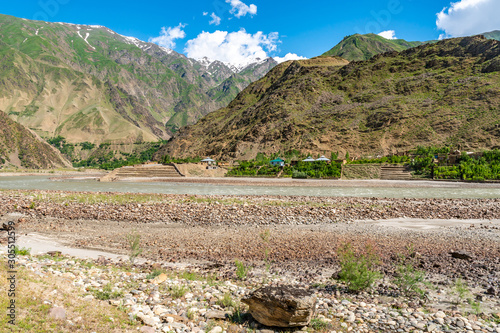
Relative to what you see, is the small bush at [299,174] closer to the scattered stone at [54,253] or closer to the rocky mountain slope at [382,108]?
the rocky mountain slope at [382,108]

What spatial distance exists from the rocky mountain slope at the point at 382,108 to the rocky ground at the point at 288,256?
2473 inches

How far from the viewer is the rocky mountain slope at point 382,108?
73.3 meters

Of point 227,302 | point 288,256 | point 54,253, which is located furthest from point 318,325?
point 54,253

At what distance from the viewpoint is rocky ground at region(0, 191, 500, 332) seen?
572 centimetres

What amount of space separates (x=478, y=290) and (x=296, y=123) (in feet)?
294

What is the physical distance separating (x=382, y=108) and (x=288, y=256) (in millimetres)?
87568

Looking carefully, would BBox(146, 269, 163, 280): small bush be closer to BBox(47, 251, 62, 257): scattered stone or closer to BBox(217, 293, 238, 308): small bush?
BBox(217, 293, 238, 308): small bush

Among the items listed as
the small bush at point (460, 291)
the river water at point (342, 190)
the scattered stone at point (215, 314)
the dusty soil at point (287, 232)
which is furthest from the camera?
the river water at point (342, 190)

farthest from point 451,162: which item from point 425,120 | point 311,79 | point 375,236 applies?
point 311,79

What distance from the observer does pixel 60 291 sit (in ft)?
18.5

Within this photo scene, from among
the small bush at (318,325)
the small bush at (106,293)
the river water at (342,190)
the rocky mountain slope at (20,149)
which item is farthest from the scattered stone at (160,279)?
the rocky mountain slope at (20,149)

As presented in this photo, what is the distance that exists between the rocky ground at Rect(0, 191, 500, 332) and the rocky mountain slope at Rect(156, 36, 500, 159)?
6280cm

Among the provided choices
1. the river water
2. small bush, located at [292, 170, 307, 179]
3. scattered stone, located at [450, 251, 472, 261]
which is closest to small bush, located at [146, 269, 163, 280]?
scattered stone, located at [450, 251, 472, 261]

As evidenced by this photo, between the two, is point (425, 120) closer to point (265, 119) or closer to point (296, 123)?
point (296, 123)
